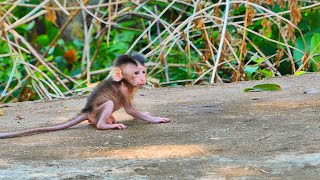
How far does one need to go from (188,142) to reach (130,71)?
1.05m

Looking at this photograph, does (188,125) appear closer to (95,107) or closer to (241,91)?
(95,107)

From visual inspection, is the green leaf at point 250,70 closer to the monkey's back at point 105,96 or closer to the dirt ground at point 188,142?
the dirt ground at point 188,142

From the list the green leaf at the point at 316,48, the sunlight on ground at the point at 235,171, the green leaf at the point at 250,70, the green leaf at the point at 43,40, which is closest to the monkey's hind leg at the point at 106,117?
the sunlight on ground at the point at 235,171

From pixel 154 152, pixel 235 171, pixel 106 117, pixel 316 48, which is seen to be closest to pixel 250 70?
pixel 316 48

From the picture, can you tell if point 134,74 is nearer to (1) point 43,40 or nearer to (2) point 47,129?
(2) point 47,129

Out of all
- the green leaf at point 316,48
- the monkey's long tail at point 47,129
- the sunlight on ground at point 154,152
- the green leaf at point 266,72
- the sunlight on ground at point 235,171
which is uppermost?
the sunlight on ground at point 235,171

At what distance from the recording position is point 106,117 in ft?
15.0

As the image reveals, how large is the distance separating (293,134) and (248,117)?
0.72m

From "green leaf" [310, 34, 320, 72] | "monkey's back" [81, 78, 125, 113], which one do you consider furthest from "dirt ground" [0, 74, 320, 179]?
"green leaf" [310, 34, 320, 72]

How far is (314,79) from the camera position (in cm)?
628

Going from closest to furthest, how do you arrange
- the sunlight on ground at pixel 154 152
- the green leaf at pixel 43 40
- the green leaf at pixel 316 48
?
the sunlight on ground at pixel 154 152, the green leaf at pixel 316 48, the green leaf at pixel 43 40

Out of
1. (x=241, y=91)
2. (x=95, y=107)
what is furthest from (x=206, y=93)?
(x=95, y=107)

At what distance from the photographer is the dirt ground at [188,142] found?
10.3 ft

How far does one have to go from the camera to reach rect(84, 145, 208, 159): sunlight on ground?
3.52 metres
